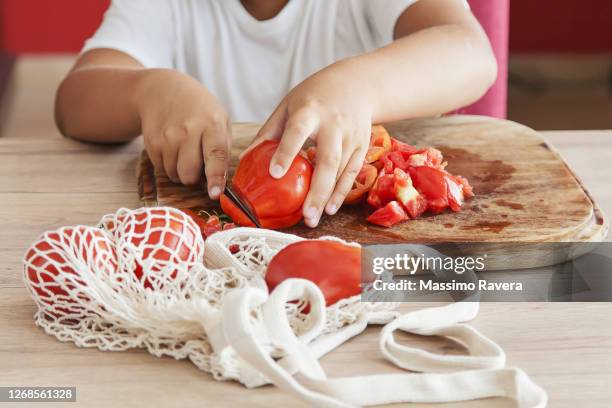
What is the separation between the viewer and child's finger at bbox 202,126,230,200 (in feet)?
3.41

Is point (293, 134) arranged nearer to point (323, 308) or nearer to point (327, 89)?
point (327, 89)

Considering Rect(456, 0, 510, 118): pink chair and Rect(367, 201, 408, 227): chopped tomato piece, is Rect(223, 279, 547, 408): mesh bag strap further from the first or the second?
Rect(456, 0, 510, 118): pink chair

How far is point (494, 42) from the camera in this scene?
162 centimetres

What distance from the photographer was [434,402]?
2.16ft

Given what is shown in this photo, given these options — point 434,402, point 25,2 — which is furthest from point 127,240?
point 25,2

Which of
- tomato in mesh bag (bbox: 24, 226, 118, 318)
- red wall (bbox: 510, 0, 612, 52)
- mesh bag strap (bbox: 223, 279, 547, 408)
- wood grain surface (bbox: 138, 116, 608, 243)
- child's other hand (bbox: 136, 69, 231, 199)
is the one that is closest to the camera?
mesh bag strap (bbox: 223, 279, 547, 408)

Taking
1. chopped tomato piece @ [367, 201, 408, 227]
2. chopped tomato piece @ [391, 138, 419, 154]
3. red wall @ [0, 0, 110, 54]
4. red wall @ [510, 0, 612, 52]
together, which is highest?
chopped tomato piece @ [391, 138, 419, 154]

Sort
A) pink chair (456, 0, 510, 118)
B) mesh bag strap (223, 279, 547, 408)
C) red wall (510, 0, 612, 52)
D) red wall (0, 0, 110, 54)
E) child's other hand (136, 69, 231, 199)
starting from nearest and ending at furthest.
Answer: mesh bag strap (223, 279, 547, 408), child's other hand (136, 69, 231, 199), pink chair (456, 0, 510, 118), red wall (0, 0, 110, 54), red wall (510, 0, 612, 52)

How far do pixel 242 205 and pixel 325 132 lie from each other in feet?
0.43

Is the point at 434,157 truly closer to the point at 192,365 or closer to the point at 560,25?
the point at 192,365

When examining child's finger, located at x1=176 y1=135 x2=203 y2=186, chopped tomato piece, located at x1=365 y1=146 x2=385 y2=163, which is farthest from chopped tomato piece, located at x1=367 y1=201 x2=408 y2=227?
child's finger, located at x1=176 y1=135 x2=203 y2=186

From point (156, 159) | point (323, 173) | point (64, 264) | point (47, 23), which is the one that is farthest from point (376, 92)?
point (47, 23)

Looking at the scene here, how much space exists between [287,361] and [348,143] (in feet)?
1.36

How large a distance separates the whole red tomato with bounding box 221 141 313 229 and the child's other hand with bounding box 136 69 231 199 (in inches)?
1.9
